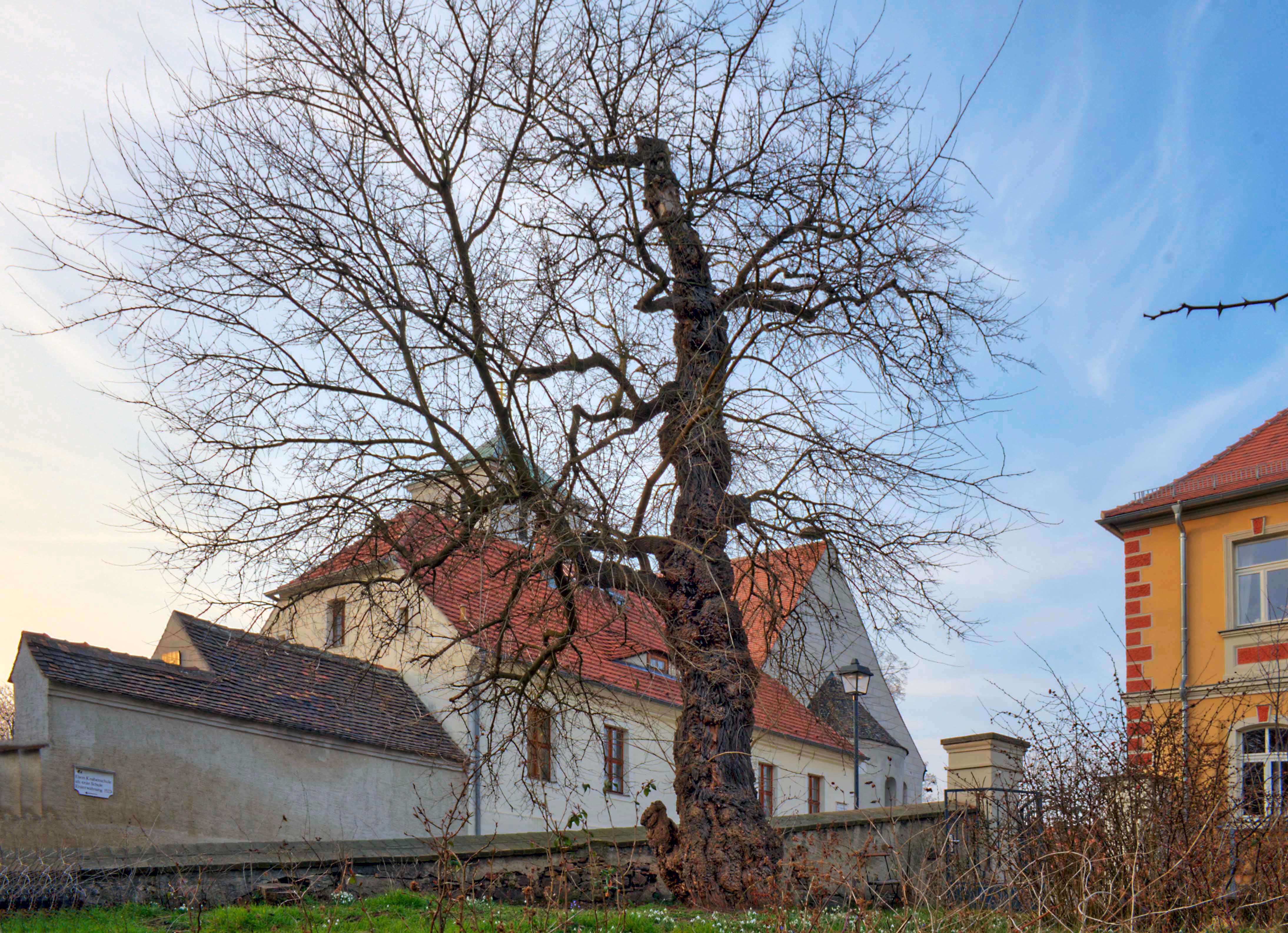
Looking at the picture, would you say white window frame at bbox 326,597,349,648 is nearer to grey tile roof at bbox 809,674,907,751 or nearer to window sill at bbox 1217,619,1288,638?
window sill at bbox 1217,619,1288,638

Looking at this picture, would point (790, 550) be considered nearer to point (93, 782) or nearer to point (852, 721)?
point (93, 782)

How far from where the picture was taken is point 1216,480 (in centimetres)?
2009

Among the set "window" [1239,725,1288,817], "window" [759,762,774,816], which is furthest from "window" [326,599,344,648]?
"window" [759,762,774,816]

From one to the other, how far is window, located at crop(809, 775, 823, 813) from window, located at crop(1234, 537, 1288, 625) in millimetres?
12720

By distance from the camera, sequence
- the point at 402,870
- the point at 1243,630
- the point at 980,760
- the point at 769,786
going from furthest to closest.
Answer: the point at 769,786 < the point at 1243,630 < the point at 980,760 < the point at 402,870

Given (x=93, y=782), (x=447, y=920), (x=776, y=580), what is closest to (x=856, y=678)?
(x=776, y=580)

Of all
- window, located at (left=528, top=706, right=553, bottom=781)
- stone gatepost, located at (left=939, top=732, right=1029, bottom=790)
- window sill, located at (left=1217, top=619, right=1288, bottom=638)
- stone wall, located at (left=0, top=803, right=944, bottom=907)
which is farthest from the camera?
window sill, located at (left=1217, top=619, right=1288, bottom=638)

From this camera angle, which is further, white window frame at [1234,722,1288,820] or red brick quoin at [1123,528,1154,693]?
red brick quoin at [1123,528,1154,693]

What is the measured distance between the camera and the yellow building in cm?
1873

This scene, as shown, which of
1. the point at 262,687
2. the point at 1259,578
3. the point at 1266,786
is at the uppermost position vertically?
the point at 1259,578

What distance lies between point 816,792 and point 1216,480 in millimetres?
14030

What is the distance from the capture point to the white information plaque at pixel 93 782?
15.6 metres

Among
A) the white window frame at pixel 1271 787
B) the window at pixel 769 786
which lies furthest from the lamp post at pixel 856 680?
the window at pixel 769 786

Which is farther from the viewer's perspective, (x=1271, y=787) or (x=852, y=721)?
(x=852, y=721)
